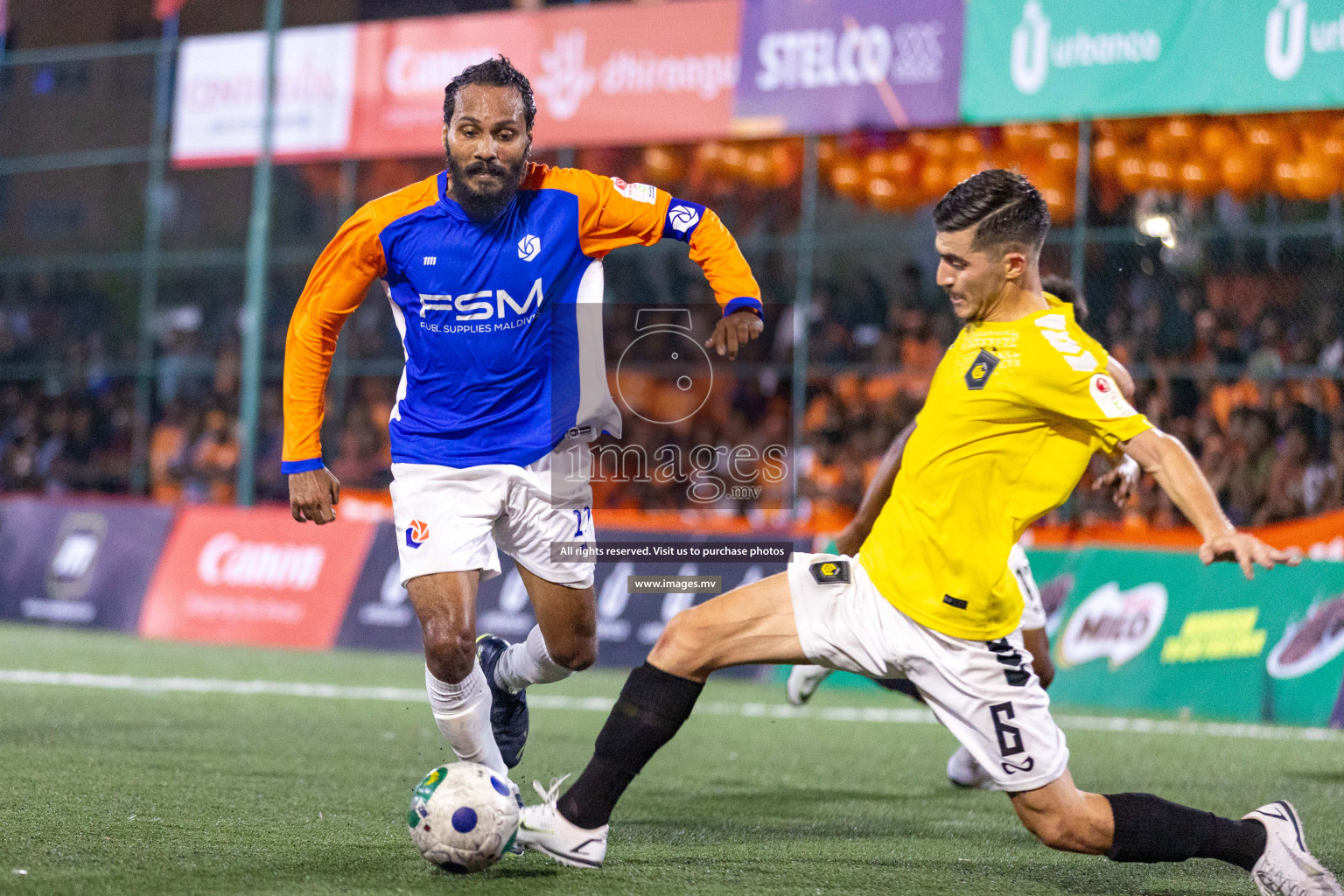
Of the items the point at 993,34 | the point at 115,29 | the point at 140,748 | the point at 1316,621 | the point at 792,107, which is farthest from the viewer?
the point at 115,29

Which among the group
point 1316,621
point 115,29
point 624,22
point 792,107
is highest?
point 115,29

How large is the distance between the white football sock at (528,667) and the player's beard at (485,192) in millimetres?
1477

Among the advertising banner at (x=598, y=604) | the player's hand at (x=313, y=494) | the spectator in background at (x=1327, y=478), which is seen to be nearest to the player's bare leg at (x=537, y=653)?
the player's hand at (x=313, y=494)

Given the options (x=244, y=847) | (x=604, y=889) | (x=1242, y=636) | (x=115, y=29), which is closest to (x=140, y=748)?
(x=244, y=847)

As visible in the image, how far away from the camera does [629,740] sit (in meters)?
4.68

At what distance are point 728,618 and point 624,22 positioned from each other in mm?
12698

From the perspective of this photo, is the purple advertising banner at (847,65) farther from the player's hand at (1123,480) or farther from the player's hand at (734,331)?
the player's hand at (1123,480)

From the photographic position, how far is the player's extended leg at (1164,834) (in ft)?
14.7

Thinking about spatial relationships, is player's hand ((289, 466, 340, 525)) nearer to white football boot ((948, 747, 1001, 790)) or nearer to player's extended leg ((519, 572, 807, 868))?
player's extended leg ((519, 572, 807, 868))

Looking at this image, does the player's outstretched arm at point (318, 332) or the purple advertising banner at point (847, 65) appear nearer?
the player's outstretched arm at point (318, 332)

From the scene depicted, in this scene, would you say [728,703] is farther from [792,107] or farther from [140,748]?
[792,107]

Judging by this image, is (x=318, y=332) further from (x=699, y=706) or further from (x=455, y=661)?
(x=699, y=706)

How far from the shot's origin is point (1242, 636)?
10797 millimetres

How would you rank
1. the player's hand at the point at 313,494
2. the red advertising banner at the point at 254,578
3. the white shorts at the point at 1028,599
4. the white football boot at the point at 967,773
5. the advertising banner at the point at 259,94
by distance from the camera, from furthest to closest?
the advertising banner at the point at 259,94 < the red advertising banner at the point at 254,578 < the white football boot at the point at 967,773 < the white shorts at the point at 1028,599 < the player's hand at the point at 313,494
